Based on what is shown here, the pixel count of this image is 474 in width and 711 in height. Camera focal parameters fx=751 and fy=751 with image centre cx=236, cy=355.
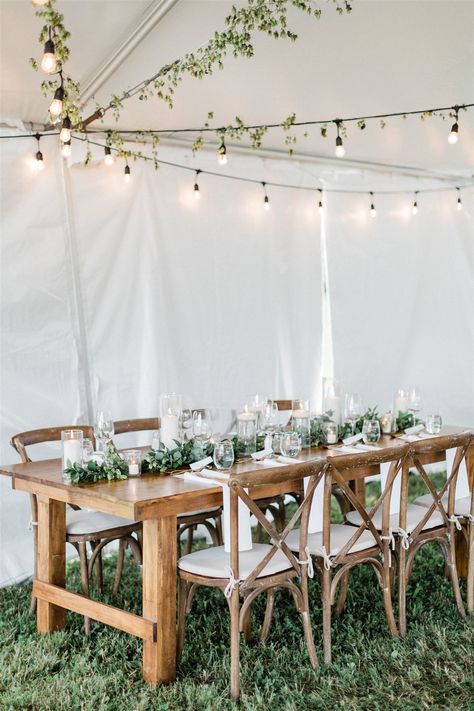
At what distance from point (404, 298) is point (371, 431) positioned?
314 centimetres

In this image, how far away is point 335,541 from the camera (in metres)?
3.49

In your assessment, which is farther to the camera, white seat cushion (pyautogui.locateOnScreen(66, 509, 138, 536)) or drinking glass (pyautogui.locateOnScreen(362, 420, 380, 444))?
drinking glass (pyautogui.locateOnScreen(362, 420, 380, 444))

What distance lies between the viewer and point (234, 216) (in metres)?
5.96

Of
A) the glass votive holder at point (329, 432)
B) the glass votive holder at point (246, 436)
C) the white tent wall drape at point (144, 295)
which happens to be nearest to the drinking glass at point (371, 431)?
the glass votive holder at point (329, 432)

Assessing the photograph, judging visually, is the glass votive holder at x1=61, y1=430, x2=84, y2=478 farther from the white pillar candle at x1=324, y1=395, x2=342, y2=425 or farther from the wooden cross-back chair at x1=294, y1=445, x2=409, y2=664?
the white pillar candle at x1=324, y1=395, x2=342, y2=425

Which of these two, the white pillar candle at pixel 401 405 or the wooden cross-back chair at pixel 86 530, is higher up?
the white pillar candle at pixel 401 405

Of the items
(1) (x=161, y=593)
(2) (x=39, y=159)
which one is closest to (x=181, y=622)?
(1) (x=161, y=593)

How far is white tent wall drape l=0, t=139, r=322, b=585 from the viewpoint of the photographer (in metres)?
4.75

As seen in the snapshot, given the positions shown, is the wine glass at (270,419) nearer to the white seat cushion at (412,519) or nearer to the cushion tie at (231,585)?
the white seat cushion at (412,519)

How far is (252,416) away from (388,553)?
94 centimetres

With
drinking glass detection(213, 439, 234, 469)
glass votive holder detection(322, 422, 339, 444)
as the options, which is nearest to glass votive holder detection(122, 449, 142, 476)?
drinking glass detection(213, 439, 234, 469)

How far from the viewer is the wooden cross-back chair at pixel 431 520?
356 centimetres

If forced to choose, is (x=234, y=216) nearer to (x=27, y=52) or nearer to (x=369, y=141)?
(x=369, y=141)

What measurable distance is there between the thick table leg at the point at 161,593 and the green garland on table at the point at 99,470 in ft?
1.11
